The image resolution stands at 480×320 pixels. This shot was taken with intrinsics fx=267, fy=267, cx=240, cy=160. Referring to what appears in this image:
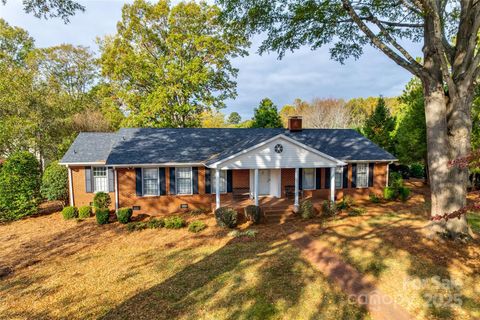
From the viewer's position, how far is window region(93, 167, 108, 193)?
55.3ft

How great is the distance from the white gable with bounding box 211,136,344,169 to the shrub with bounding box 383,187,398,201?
18.2 feet

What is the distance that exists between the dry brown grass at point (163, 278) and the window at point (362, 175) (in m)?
8.90

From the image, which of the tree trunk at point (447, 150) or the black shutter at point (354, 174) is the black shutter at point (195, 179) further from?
the tree trunk at point (447, 150)

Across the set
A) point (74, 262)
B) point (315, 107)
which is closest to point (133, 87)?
point (74, 262)

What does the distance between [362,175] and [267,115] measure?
1495 cm

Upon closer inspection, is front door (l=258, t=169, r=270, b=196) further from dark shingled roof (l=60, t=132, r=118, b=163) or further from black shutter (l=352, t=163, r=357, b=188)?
dark shingled roof (l=60, t=132, r=118, b=163)

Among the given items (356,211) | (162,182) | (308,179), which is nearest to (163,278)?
(162,182)

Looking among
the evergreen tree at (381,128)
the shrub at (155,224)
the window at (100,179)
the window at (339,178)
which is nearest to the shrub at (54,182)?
the window at (100,179)

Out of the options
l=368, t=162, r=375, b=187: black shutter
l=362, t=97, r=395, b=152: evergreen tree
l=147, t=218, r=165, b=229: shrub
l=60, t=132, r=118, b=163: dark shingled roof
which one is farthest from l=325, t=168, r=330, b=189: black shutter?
l=60, t=132, r=118, b=163: dark shingled roof

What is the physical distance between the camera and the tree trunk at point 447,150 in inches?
393

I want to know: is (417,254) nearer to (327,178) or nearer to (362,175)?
(327,178)

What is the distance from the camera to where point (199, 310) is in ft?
22.3

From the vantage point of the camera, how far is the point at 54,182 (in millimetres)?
17641

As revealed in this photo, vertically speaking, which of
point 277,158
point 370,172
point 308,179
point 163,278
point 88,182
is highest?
point 277,158
